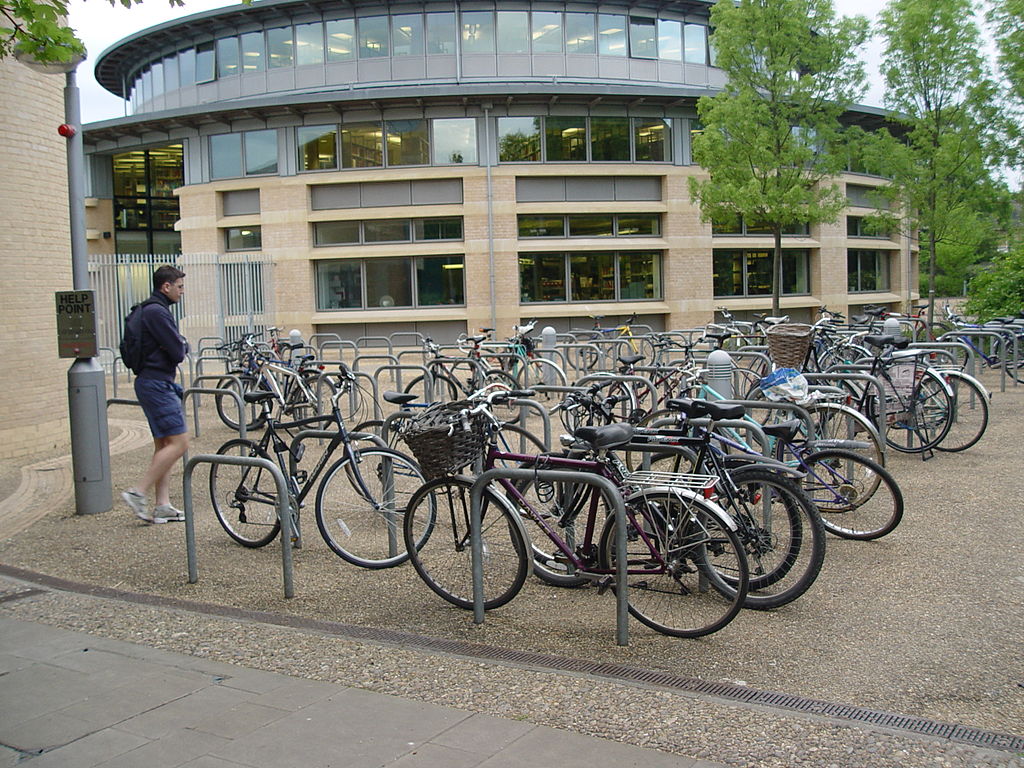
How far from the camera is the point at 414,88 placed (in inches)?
1043

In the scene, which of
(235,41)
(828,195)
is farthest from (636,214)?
(235,41)

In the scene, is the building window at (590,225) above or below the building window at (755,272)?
above

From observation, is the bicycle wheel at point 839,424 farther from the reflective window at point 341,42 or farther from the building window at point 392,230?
the reflective window at point 341,42

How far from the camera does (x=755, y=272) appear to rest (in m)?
30.4

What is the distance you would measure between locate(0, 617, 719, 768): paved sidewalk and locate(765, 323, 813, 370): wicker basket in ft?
23.7

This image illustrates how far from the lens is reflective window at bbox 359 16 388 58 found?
1112 inches

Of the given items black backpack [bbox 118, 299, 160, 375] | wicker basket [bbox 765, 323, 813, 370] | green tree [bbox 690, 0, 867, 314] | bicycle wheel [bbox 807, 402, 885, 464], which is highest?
green tree [bbox 690, 0, 867, 314]

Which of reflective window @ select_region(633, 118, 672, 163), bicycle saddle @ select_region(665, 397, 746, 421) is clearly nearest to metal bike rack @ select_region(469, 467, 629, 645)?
bicycle saddle @ select_region(665, 397, 746, 421)

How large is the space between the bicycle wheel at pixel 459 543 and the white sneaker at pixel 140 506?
10.2ft

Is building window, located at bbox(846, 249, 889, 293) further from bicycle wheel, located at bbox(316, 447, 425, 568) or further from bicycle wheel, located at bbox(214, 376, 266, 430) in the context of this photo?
bicycle wheel, located at bbox(316, 447, 425, 568)

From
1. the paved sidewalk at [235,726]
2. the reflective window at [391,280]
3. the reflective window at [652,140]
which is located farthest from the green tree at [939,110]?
the paved sidewalk at [235,726]

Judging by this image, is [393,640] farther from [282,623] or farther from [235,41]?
[235,41]

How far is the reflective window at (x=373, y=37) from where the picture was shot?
2825 centimetres

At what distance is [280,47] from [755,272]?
15.9m
